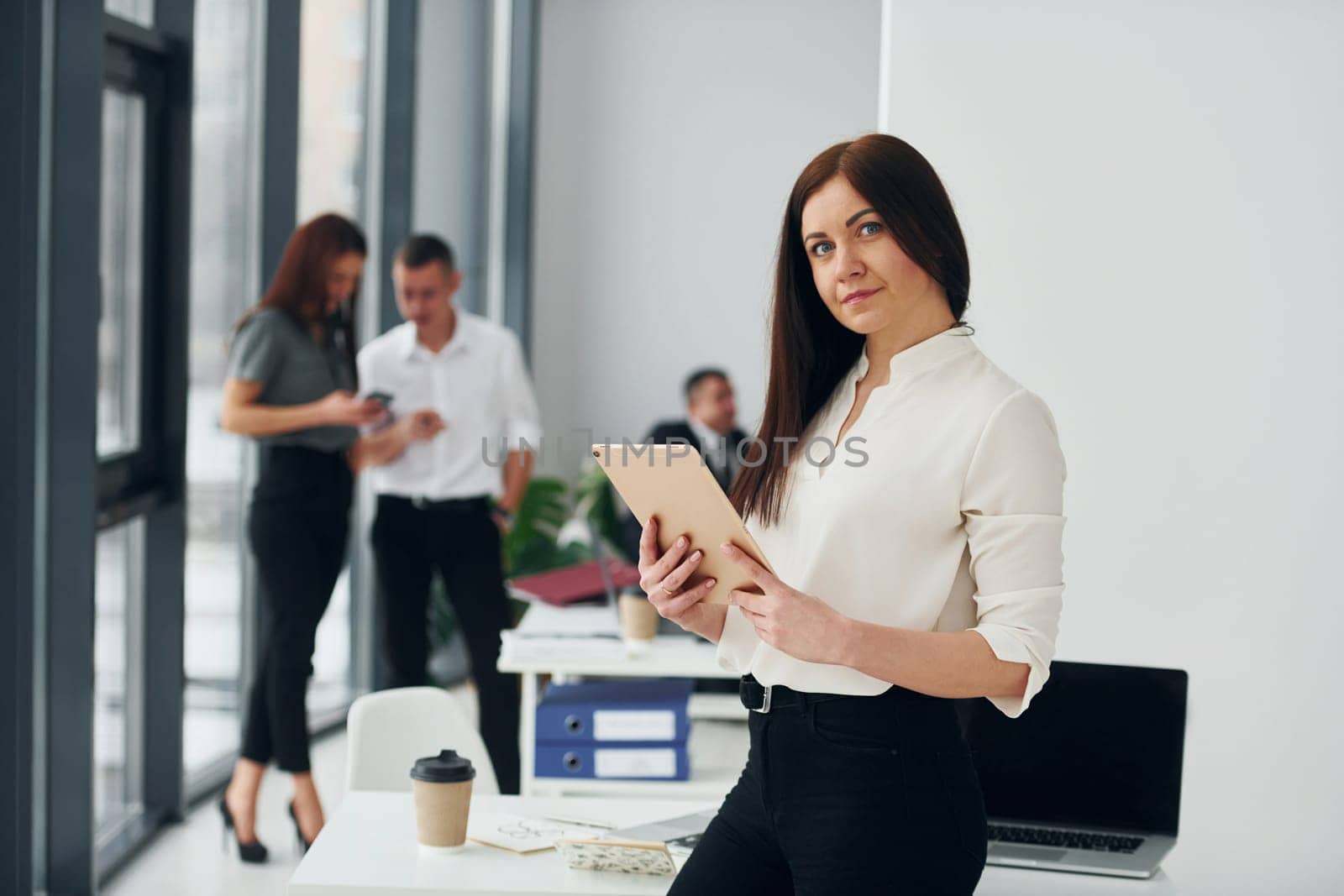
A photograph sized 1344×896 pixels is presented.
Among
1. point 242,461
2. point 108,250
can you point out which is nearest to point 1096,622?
point 108,250

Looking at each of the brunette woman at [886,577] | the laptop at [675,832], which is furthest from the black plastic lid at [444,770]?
the brunette woman at [886,577]

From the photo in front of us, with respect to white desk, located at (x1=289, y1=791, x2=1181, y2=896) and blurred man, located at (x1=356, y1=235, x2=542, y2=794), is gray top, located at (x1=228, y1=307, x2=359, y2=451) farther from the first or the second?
white desk, located at (x1=289, y1=791, x2=1181, y2=896)

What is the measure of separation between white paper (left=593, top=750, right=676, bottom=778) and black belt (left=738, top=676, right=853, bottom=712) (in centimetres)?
158

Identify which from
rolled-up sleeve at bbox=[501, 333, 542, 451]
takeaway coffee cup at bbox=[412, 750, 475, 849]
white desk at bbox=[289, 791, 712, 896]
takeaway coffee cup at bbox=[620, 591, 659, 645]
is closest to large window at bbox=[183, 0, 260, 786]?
rolled-up sleeve at bbox=[501, 333, 542, 451]

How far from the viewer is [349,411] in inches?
146

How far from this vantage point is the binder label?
313 centimetres

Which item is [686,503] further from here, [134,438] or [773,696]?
[134,438]

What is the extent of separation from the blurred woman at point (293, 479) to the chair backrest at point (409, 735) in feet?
4.16

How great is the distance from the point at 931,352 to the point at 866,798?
52 cm

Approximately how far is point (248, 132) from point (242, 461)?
45.5 inches

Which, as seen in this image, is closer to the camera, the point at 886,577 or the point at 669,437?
the point at 886,577

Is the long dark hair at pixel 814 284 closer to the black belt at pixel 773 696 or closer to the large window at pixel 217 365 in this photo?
the black belt at pixel 773 696

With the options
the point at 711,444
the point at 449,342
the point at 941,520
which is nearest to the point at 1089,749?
the point at 941,520

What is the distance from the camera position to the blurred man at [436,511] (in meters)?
4.17
